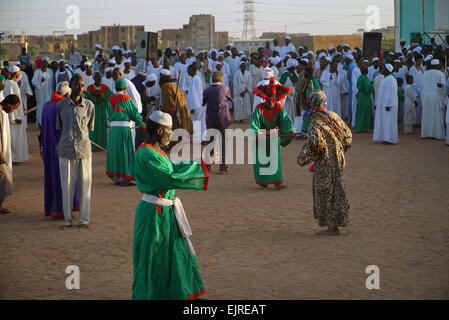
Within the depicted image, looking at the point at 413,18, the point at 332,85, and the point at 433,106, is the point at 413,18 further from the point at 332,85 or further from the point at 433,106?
the point at 433,106

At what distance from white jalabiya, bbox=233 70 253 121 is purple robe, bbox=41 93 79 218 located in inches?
453

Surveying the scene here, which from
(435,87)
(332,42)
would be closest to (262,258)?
(435,87)

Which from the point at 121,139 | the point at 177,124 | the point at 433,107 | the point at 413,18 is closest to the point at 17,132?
the point at 177,124

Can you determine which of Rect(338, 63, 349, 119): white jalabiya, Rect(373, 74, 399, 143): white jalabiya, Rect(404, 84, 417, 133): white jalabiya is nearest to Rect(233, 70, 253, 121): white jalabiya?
Rect(338, 63, 349, 119): white jalabiya

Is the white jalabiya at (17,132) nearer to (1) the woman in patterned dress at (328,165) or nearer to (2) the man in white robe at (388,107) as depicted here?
(1) the woman in patterned dress at (328,165)

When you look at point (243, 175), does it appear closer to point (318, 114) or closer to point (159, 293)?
point (318, 114)

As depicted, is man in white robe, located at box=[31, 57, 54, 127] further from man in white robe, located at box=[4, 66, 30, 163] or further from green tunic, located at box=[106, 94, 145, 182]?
green tunic, located at box=[106, 94, 145, 182]

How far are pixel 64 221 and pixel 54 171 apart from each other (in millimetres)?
820

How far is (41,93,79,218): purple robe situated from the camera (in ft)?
27.4

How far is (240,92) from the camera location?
19.5 meters

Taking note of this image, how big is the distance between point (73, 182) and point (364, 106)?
10229mm

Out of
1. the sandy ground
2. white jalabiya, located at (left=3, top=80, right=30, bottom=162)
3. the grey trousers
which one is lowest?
the sandy ground

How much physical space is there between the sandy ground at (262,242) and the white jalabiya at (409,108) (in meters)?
5.20

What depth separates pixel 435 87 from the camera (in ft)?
49.3
